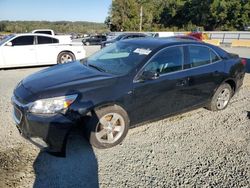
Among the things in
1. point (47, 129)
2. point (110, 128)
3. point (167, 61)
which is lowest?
point (110, 128)

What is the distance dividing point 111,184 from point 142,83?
1522 mm

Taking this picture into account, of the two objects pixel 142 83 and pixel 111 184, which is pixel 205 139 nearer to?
pixel 142 83

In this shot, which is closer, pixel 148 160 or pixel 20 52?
pixel 148 160

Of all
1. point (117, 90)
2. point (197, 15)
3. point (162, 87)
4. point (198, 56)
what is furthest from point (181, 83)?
point (197, 15)

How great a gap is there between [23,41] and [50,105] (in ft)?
23.8

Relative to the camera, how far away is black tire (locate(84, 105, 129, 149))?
3191 mm

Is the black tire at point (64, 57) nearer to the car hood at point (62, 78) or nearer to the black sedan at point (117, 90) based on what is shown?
the black sedan at point (117, 90)

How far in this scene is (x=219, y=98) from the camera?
4824mm

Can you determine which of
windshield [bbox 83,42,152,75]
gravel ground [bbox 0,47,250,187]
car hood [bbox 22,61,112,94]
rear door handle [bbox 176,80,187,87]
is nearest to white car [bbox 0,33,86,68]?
gravel ground [bbox 0,47,250,187]

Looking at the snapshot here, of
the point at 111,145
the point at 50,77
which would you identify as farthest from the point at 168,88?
the point at 50,77

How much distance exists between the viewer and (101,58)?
429 cm

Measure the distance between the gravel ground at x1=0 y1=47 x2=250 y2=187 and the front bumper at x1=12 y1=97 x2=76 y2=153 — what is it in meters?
0.28

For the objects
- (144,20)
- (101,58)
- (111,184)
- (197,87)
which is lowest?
(111,184)

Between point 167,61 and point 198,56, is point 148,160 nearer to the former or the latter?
point 167,61
